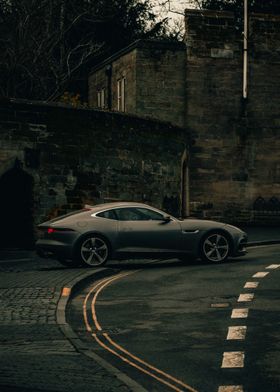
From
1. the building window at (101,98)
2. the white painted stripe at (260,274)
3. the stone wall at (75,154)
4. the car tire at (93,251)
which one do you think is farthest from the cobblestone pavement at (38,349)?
the building window at (101,98)

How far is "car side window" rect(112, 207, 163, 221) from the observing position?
63.0 ft

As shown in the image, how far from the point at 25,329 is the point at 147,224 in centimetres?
872

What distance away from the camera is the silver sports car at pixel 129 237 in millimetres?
18578

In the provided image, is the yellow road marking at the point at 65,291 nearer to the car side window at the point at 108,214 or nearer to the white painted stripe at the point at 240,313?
the white painted stripe at the point at 240,313

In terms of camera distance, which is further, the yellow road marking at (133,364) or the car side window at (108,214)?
the car side window at (108,214)

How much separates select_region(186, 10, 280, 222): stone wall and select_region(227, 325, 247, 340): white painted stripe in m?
24.6

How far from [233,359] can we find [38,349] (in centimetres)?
199

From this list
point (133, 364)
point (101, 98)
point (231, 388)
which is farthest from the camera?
point (101, 98)

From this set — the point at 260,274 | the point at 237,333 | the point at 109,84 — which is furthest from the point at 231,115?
the point at 237,333

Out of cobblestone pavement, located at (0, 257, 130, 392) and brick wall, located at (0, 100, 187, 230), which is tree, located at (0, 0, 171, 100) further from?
cobblestone pavement, located at (0, 257, 130, 392)

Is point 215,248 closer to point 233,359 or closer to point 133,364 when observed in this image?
point 233,359

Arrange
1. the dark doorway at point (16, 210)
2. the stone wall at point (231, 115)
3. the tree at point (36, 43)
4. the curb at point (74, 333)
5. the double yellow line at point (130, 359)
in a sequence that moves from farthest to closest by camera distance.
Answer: the tree at point (36, 43) → the stone wall at point (231, 115) → the dark doorway at point (16, 210) → the double yellow line at point (130, 359) → the curb at point (74, 333)

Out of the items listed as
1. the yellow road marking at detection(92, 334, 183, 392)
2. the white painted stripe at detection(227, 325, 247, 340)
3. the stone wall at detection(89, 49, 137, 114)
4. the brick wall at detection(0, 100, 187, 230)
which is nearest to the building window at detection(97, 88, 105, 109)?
the stone wall at detection(89, 49, 137, 114)

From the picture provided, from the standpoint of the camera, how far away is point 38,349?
922 centimetres
